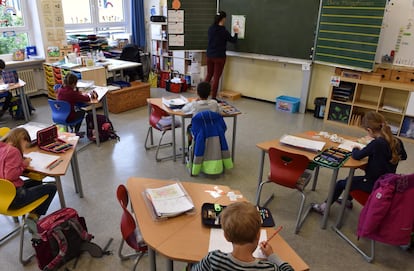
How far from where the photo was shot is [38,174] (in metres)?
2.63

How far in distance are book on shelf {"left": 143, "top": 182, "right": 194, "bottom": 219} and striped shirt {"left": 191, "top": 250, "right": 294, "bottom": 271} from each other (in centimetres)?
48

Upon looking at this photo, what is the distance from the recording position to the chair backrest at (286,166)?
9.06 ft

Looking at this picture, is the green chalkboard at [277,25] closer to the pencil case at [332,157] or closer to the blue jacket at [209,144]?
the blue jacket at [209,144]

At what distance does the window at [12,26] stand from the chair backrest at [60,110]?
9.48 ft

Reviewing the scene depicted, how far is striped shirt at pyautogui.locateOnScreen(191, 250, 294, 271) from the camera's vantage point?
1.39 m

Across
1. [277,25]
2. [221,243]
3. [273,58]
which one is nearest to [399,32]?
[277,25]

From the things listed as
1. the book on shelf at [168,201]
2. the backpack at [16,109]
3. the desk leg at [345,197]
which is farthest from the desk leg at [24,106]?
the desk leg at [345,197]

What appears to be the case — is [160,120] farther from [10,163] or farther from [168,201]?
[168,201]

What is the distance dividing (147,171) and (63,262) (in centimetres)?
157

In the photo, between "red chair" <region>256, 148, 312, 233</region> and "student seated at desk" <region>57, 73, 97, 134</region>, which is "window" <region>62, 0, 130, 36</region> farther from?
"red chair" <region>256, 148, 312, 233</region>

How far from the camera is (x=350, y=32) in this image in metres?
5.16

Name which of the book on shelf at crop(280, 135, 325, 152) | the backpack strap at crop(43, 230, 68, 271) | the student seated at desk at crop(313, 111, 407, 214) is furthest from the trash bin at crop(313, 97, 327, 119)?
the backpack strap at crop(43, 230, 68, 271)

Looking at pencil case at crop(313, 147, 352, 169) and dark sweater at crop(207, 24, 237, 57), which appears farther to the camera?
dark sweater at crop(207, 24, 237, 57)

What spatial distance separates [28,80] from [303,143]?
5651 millimetres
